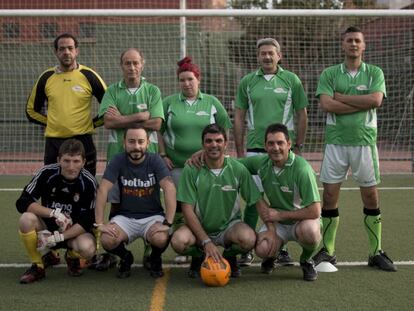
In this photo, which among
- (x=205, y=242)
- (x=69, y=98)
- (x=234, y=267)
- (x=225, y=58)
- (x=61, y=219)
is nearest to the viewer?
(x=205, y=242)

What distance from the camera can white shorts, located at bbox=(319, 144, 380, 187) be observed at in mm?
4527

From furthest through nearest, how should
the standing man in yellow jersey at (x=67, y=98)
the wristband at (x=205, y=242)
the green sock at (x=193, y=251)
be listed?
the standing man in yellow jersey at (x=67, y=98)
the green sock at (x=193, y=251)
the wristband at (x=205, y=242)

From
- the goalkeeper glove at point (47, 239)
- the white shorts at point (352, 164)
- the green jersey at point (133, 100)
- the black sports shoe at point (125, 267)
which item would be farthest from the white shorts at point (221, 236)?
the goalkeeper glove at point (47, 239)

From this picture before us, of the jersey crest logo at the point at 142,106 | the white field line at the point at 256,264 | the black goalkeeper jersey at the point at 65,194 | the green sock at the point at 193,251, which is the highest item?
the jersey crest logo at the point at 142,106

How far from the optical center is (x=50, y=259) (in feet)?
15.4

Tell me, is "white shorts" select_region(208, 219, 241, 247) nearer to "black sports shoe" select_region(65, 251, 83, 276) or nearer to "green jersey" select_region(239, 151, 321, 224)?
"green jersey" select_region(239, 151, 321, 224)

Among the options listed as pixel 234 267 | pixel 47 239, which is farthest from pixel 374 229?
pixel 47 239

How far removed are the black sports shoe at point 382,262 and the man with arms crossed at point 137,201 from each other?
5.43ft

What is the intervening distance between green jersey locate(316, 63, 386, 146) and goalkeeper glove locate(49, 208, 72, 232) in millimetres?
2215

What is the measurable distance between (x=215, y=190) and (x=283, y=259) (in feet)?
3.10

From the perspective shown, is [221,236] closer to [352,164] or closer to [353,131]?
[352,164]

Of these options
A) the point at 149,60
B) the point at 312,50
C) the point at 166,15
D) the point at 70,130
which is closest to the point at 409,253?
the point at 70,130

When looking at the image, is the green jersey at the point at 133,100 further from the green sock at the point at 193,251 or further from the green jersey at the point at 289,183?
the green sock at the point at 193,251

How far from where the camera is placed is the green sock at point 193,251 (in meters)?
4.24
